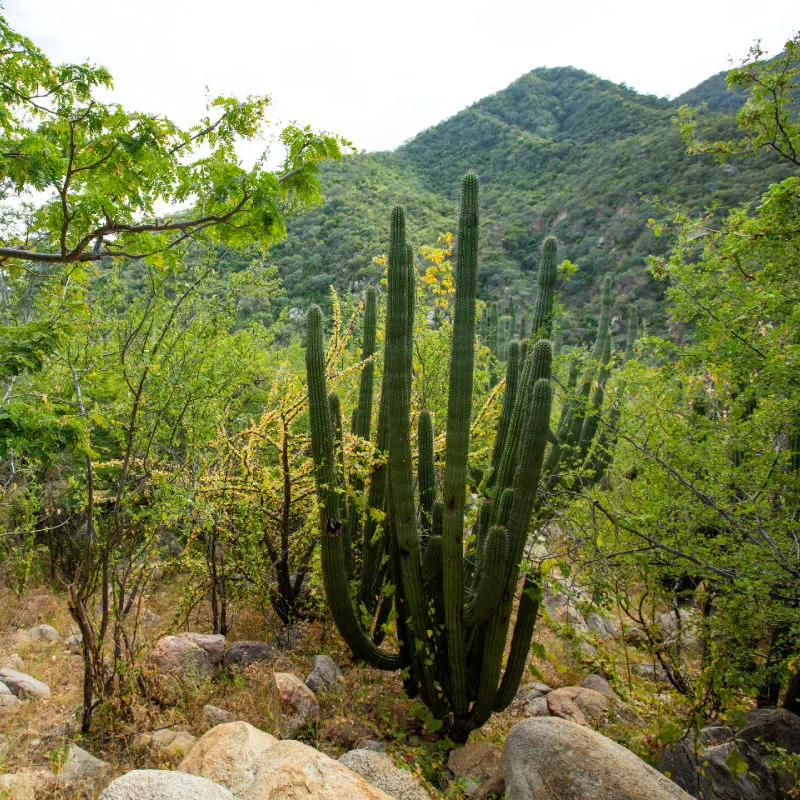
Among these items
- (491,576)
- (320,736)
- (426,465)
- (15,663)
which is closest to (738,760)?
(491,576)

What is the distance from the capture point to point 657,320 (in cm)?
2005

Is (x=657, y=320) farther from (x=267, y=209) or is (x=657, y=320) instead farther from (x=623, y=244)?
(x=267, y=209)

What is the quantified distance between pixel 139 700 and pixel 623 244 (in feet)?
98.3

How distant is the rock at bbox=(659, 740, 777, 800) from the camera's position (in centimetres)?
Result: 375

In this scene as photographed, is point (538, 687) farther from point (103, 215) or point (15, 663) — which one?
point (103, 215)

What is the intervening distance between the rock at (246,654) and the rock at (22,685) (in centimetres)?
147

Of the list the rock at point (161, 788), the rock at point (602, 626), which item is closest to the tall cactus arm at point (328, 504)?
the rock at point (161, 788)

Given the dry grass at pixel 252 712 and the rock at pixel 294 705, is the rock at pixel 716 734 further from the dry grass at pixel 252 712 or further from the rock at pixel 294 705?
the rock at pixel 294 705

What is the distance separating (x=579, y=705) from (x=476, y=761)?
1563mm

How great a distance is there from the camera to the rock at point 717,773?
148 inches

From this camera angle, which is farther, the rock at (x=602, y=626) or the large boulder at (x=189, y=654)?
the rock at (x=602, y=626)

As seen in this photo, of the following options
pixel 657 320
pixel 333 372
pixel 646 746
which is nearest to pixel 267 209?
pixel 333 372

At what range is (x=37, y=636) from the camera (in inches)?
228

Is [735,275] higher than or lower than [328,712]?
higher
